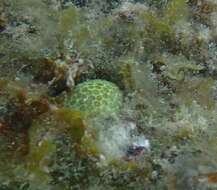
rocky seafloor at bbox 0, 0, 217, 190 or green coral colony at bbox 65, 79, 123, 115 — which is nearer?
rocky seafloor at bbox 0, 0, 217, 190

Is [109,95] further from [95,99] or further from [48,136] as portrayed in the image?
[48,136]

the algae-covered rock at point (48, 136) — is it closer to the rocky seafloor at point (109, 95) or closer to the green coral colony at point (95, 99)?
the rocky seafloor at point (109, 95)

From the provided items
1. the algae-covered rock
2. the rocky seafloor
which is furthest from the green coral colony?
the algae-covered rock

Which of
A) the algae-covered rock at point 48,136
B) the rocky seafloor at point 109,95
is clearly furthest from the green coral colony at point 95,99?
the algae-covered rock at point 48,136

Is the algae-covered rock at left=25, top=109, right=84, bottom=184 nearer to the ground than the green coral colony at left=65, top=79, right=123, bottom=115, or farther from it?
nearer to the ground

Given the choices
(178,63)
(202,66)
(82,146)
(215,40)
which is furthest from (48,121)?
(215,40)

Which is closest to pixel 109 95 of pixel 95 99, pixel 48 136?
pixel 95 99

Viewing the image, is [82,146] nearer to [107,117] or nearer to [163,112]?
[107,117]

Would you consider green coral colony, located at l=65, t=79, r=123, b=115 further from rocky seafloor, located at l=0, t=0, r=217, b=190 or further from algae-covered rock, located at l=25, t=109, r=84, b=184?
algae-covered rock, located at l=25, t=109, r=84, b=184
